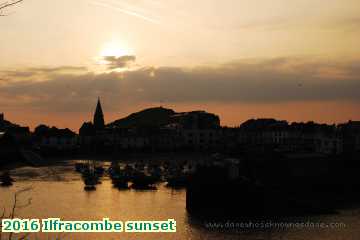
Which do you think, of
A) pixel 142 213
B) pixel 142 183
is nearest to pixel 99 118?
pixel 142 183

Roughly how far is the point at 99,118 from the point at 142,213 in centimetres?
8325

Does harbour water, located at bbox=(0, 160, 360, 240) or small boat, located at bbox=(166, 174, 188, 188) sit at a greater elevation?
small boat, located at bbox=(166, 174, 188, 188)

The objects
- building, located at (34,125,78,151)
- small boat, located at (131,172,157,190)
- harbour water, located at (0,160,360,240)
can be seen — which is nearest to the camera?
harbour water, located at (0,160,360,240)

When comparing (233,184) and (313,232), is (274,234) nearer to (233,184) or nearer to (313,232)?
(313,232)

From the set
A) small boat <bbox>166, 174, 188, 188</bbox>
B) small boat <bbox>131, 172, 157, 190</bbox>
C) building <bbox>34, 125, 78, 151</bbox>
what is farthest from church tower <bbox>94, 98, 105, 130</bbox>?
small boat <bbox>166, 174, 188, 188</bbox>

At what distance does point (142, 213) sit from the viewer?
30547mm

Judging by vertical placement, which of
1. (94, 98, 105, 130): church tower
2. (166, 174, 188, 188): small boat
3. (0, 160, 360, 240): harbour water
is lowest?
(0, 160, 360, 240): harbour water

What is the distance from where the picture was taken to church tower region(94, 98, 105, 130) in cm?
11079

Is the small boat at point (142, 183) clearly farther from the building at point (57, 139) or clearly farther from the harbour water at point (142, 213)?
the building at point (57, 139)

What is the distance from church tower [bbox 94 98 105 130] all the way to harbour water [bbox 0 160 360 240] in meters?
65.2

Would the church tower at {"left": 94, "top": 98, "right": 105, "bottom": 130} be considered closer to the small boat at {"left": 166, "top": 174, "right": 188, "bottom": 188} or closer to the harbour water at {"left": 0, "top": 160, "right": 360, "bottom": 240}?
the harbour water at {"left": 0, "top": 160, "right": 360, "bottom": 240}

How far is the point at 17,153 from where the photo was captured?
10.2 ft

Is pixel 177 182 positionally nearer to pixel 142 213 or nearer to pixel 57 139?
pixel 142 213

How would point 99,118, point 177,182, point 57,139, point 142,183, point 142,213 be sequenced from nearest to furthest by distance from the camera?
1. point 142,213
2. point 142,183
3. point 177,182
4. point 57,139
5. point 99,118
